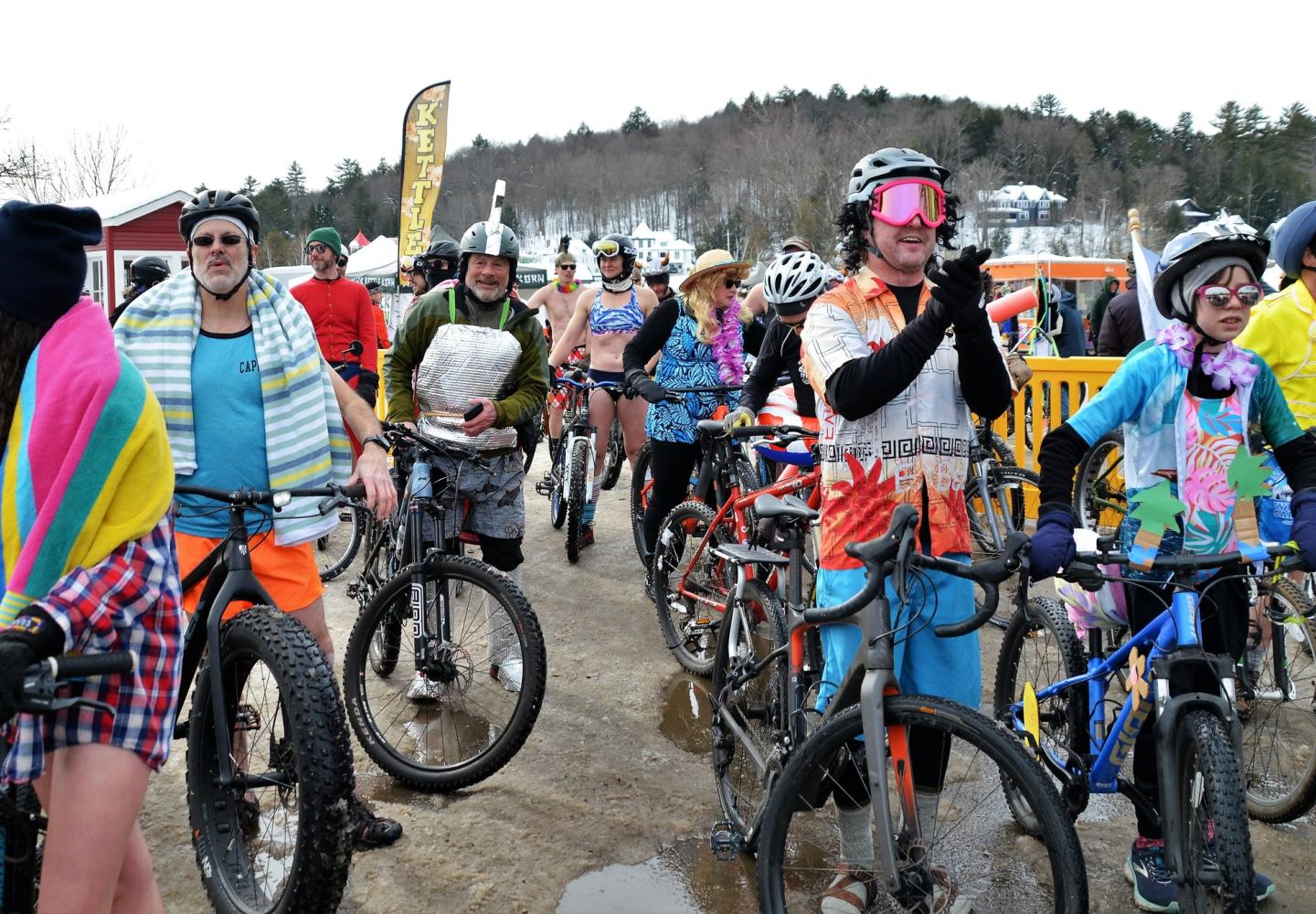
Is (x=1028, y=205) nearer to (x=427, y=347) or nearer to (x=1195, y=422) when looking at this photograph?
(x=427, y=347)

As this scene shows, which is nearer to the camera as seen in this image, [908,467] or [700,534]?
[908,467]

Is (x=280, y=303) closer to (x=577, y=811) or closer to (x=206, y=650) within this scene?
(x=206, y=650)

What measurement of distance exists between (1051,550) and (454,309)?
2.96m

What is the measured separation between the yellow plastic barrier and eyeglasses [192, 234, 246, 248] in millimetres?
6185

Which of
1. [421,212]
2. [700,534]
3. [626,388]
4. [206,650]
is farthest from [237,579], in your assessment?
[421,212]

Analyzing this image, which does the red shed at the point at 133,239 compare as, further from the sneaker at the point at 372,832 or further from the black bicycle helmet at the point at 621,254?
the sneaker at the point at 372,832

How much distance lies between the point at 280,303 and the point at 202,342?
28cm

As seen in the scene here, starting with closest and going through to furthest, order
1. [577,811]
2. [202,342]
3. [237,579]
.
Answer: [237,579], [202,342], [577,811]

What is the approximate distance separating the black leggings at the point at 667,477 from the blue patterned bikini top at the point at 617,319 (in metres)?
2.02

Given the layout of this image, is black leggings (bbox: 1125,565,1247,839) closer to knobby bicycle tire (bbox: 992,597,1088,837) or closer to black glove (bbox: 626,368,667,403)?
knobby bicycle tire (bbox: 992,597,1088,837)

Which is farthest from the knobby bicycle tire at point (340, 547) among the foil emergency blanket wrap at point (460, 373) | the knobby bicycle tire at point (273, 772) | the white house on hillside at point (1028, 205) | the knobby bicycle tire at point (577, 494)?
the white house on hillside at point (1028, 205)

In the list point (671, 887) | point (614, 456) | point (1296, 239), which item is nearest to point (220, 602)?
point (671, 887)

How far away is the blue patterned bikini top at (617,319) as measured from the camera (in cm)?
796

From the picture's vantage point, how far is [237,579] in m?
3.08
